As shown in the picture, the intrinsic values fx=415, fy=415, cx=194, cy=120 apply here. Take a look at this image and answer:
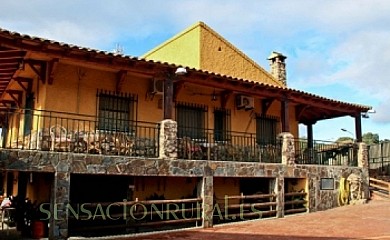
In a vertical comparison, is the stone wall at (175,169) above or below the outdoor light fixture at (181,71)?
below

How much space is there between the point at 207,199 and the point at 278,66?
11.6 metres

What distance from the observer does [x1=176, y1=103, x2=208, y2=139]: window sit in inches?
599

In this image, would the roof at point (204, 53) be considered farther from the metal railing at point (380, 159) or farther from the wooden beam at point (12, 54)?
the metal railing at point (380, 159)

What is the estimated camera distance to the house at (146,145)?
10.8m

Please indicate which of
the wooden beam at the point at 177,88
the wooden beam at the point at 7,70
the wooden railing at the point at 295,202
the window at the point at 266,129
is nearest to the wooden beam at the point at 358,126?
the window at the point at 266,129

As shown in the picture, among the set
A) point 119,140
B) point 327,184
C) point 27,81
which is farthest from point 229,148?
point 27,81

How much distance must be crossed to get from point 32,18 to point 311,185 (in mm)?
11419

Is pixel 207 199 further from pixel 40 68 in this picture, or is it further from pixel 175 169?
pixel 40 68

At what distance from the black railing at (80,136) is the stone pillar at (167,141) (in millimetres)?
446

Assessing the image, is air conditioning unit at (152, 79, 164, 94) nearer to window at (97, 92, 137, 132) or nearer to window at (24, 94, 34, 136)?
window at (97, 92, 137, 132)

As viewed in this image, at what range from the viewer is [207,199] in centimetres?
1277

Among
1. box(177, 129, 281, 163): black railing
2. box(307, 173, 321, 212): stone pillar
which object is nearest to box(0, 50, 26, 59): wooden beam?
box(177, 129, 281, 163): black railing

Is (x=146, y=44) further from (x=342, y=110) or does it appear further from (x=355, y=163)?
(x=355, y=163)

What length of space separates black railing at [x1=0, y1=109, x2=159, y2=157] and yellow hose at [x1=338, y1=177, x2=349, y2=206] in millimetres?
8459
